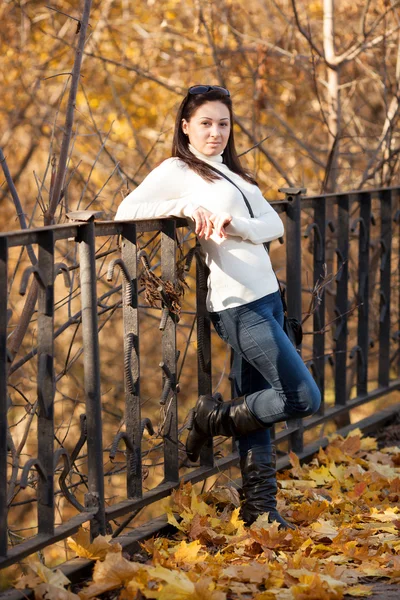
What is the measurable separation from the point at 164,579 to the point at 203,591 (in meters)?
0.14

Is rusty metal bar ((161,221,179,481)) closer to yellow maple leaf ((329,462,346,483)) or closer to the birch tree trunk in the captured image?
yellow maple leaf ((329,462,346,483))

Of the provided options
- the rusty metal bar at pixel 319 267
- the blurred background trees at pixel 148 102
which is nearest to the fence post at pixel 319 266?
the rusty metal bar at pixel 319 267

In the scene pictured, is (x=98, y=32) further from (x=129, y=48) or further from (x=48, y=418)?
(x=48, y=418)

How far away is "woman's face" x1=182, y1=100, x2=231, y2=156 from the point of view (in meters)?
3.62

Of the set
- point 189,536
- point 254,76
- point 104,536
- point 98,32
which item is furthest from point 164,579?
point 98,32

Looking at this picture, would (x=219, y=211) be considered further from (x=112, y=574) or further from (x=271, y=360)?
(x=112, y=574)

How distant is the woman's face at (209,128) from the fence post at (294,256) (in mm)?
884

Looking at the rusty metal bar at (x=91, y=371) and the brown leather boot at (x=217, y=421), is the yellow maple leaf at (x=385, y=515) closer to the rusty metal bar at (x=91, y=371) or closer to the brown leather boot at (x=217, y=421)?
the brown leather boot at (x=217, y=421)

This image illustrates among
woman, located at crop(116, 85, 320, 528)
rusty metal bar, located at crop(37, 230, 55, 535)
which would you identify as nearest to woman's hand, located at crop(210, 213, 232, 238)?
woman, located at crop(116, 85, 320, 528)

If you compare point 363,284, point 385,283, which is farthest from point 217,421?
point 385,283

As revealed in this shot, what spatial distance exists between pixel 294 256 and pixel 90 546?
194 centimetres

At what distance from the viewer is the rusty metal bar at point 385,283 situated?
5641 mm

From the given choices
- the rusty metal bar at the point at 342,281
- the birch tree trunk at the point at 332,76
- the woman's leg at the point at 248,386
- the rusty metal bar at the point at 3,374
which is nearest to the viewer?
the rusty metal bar at the point at 3,374

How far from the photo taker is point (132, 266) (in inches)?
136
